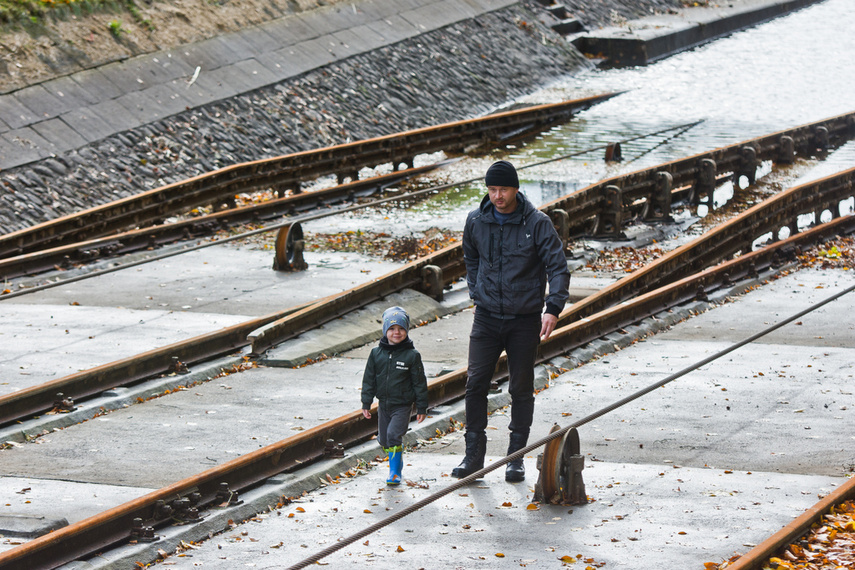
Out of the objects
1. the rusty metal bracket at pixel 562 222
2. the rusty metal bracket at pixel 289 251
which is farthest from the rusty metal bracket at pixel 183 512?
the rusty metal bracket at pixel 562 222

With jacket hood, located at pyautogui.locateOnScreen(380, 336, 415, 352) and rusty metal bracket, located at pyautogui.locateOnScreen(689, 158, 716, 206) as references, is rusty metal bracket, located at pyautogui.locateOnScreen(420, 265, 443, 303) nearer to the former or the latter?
jacket hood, located at pyautogui.locateOnScreen(380, 336, 415, 352)

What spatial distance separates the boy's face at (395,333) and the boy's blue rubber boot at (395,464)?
2.39 ft

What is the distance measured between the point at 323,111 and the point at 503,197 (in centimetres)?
1974

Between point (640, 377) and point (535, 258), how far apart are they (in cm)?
402

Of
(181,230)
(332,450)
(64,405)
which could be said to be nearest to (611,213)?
(181,230)

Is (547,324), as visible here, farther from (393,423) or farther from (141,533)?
(141,533)

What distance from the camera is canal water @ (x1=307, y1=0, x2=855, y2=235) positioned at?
22656mm

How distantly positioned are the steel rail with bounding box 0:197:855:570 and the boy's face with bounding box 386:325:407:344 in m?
1.20

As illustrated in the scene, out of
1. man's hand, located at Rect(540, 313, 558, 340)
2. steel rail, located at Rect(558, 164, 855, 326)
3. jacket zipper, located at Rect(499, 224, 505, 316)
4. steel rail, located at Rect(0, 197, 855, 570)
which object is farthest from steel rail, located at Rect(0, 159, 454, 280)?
man's hand, located at Rect(540, 313, 558, 340)

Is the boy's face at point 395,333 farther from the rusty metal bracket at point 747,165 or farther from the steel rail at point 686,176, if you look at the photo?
the rusty metal bracket at point 747,165

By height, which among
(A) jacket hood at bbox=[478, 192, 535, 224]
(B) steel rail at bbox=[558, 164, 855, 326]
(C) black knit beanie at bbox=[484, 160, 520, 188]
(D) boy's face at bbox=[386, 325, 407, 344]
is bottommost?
(B) steel rail at bbox=[558, 164, 855, 326]

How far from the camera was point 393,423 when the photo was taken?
811cm

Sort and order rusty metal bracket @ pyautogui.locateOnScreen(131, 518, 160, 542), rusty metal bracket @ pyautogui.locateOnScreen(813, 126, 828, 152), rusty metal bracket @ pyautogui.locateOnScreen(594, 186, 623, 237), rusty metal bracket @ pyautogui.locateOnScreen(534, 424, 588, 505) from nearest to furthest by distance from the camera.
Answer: rusty metal bracket @ pyautogui.locateOnScreen(131, 518, 160, 542), rusty metal bracket @ pyautogui.locateOnScreen(534, 424, 588, 505), rusty metal bracket @ pyautogui.locateOnScreen(594, 186, 623, 237), rusty metal bracket @ pyautogui.locateOnScreen(813, 126, 828, 152)

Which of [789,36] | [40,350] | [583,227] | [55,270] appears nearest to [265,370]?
[40,350]
